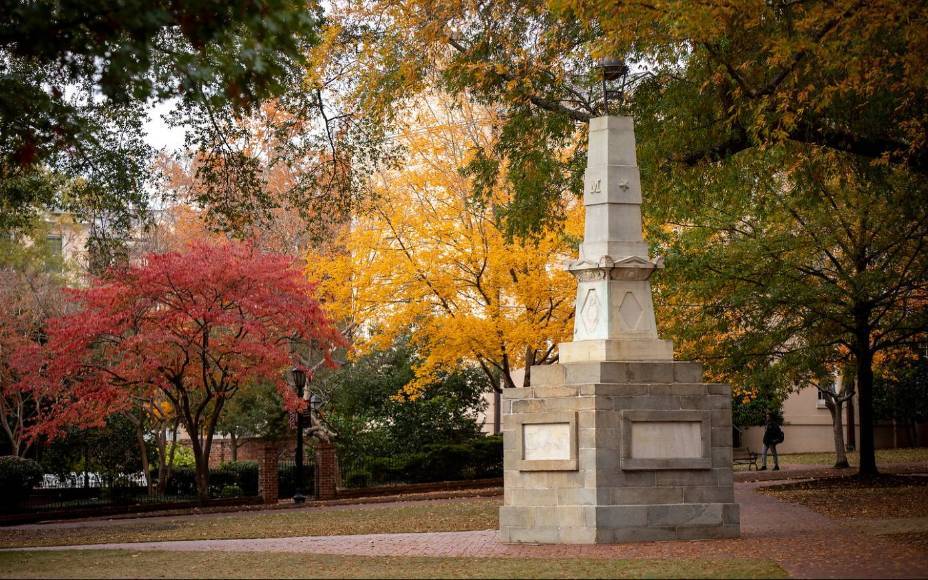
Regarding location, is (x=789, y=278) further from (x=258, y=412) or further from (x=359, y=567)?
(x=258, y=412)

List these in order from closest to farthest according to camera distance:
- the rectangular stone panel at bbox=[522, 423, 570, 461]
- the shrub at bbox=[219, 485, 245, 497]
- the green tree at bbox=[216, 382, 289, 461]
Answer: the rectangular stone panel at bbox=[522, 423, 570, 461]
the shrub at bbox=[219, 485, 245, 497]
the green tree at bbox=[216, 382, 289, 461]

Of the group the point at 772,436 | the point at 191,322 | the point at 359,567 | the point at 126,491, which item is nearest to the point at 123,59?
the point at 359,567

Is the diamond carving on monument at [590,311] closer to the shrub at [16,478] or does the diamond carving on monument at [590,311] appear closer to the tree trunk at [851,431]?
the shrub at [16,478]

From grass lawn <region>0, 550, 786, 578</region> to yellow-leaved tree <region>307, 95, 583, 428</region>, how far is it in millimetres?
14338

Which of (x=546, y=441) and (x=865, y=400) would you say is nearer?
(x=546, y=441)

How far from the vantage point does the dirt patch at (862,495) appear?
1778 centimetres

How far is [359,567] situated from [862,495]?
1212cm

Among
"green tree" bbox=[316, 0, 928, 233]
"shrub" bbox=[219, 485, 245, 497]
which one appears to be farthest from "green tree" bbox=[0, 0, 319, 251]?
"shrub" bbox=[219, 485, 245, 497]

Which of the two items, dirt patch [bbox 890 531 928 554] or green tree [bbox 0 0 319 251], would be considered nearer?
green tree [bbox 0 0 319 251]

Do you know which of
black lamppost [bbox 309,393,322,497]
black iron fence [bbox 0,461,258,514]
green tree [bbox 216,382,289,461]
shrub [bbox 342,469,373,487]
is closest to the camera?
black iron fence [bbox 0,461,258,514]

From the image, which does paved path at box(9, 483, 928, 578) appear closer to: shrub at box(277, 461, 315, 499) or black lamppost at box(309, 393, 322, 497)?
black lamppost at box(309, 393, 322, 497)

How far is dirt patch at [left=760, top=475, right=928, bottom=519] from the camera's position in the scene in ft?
58.3

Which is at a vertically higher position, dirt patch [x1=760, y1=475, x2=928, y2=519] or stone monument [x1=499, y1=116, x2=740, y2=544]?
stone monument [x1=499, y1=116, x2=740, y2=544]

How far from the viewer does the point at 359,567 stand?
12.1 metres
